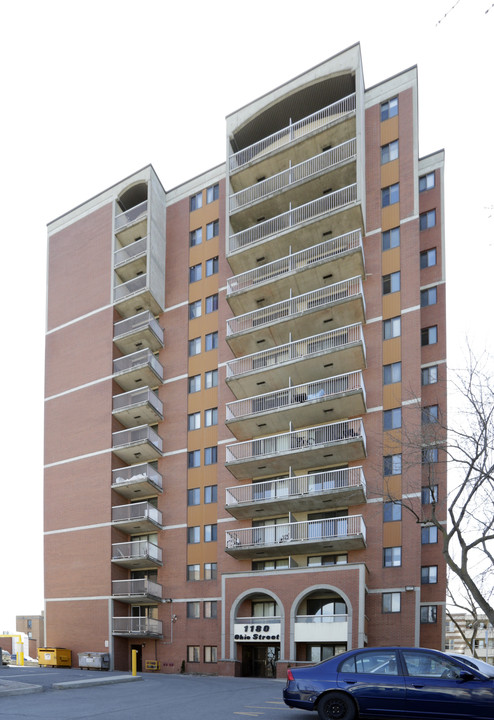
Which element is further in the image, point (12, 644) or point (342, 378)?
point (12, 644)

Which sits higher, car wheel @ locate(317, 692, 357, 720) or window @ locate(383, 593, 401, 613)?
car wheel @ locate(317, 692, 357, 720)

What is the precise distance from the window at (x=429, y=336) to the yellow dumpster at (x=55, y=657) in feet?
86.1

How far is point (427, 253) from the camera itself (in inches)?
1355

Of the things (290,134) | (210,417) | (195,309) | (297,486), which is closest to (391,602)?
(297,486)

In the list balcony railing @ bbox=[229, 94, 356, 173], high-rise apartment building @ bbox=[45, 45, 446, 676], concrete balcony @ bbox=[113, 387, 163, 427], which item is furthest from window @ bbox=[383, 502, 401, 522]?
balcony railing @ bbox=[229, 94, 356, 173]

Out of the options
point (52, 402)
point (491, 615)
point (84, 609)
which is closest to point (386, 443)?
point (491, 615)

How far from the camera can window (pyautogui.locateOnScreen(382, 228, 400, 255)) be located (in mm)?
33000

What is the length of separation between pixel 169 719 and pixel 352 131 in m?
29.8

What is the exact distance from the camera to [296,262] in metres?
35.5

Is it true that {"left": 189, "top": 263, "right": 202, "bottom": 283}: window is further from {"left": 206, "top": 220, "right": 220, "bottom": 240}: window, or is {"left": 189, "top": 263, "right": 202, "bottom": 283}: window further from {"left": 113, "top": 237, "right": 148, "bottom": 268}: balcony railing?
{"left": 113, "top": 237, "right": 148, "bottom": 268}: balcony railing

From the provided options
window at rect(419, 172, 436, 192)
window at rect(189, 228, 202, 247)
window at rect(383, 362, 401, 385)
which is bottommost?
window at rect(383, 362, 401, 385)

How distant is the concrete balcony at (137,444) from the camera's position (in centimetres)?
3794

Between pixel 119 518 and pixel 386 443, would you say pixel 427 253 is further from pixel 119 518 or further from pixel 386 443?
pixel 119 518

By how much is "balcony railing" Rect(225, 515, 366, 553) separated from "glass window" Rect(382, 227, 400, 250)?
44.4 feet
